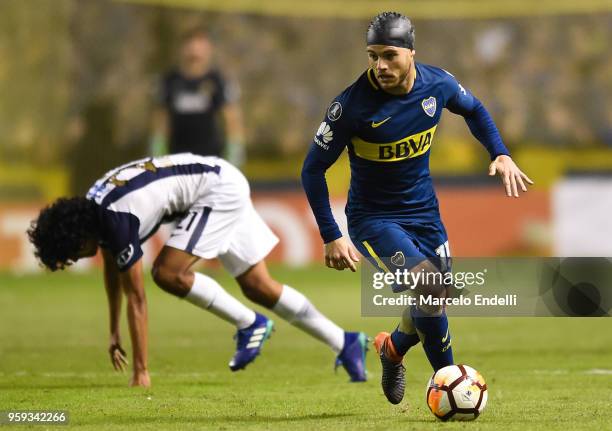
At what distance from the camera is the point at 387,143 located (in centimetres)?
623

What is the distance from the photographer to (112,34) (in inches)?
795

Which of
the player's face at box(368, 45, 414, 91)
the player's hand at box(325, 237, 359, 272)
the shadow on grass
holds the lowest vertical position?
the shadow on grass

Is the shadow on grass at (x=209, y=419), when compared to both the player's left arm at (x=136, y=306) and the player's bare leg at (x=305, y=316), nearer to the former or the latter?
the player's left arm at (x=136, y=306)

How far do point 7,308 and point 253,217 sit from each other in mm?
5769

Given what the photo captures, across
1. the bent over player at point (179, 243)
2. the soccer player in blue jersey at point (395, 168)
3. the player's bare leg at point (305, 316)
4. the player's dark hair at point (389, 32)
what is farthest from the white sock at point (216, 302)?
the player's dark hair at point (389, 32)

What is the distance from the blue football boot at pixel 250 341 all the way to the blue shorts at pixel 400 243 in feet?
5.04

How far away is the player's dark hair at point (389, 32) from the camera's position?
5992 millimetres

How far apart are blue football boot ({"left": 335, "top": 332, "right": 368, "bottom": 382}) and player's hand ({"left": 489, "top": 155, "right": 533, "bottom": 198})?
6.71 ft

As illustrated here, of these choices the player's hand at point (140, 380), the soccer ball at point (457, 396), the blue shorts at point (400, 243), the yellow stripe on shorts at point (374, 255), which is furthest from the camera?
the player's hand at point (140, 380)

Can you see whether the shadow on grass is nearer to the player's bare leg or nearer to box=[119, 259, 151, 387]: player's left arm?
box=[119, 259, 151, 387]: player's left arm

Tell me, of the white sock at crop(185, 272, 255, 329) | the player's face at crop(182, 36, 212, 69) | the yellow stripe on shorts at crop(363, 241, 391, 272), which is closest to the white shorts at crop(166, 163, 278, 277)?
the white sock at crop(185, 272, 255, 329)

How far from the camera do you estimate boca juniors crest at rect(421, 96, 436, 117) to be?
20.5 ft

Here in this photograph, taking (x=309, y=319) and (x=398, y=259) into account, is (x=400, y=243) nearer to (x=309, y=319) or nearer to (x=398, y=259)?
(x=398, y=259)

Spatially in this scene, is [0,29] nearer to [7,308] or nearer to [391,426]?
[7,308]
